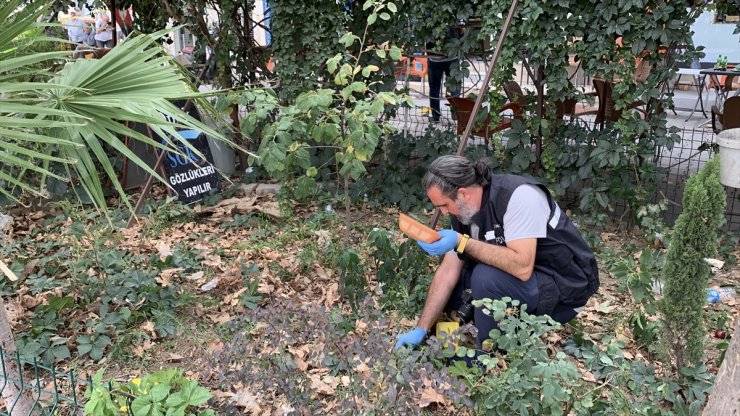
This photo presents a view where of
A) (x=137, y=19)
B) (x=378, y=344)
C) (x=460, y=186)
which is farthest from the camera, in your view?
(x=137, y=19)

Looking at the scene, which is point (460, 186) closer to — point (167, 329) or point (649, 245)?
point (167, 329)

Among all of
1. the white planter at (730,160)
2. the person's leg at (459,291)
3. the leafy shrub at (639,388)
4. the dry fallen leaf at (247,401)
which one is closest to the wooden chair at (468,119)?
the white planter at (730,160)

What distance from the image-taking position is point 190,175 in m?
5.60

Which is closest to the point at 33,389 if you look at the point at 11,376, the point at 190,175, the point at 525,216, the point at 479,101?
the point at 11,376

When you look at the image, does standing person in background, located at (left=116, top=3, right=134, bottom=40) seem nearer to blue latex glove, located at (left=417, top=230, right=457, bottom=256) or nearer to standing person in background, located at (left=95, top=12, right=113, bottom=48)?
standing person in background, located at (left=95, top=12, right=113, bottom=48)

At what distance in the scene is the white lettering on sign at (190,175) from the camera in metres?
5.51

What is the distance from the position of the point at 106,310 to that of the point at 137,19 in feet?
13.4

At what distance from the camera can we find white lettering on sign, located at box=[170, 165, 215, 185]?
5.51 m

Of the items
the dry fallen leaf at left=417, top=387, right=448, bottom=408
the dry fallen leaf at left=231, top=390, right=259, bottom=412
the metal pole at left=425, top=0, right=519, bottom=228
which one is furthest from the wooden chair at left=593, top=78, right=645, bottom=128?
the dry fallen leaf at left=231, top=390, right=259, bottom=412

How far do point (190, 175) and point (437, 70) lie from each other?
2614 millimetres

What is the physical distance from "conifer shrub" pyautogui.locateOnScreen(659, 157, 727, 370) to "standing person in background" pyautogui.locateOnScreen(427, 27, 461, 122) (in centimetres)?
288

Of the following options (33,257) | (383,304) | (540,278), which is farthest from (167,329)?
(540,278)

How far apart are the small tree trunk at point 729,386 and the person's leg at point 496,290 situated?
92 centimetres

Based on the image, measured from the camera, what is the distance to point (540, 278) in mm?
2975
